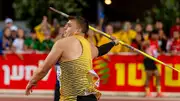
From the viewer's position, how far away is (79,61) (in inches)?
241

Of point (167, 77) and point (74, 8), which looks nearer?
point (167, 77)

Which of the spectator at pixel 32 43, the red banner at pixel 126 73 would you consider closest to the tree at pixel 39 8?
the spectator at pixel 32 43

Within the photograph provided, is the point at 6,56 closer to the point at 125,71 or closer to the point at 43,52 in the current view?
the point at 43,52

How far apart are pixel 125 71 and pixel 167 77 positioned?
1.16 metres

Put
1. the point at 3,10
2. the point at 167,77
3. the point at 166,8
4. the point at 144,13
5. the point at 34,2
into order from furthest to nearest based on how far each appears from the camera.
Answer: the point at 3,10 < the point at 144,13 < the point at 34,2 < the point at 166,8 < the point at 167,77

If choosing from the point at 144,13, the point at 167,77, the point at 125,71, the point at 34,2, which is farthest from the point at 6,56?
the point at 144,13

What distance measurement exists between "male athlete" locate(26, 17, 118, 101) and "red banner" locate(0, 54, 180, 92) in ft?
30.7

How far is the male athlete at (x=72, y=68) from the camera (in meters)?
6.04

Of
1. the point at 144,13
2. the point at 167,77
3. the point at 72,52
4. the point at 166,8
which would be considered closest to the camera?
the point at 72,52

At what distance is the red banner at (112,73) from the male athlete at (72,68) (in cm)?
936

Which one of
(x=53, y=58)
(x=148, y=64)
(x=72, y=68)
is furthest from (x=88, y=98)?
(x=148, y=64)

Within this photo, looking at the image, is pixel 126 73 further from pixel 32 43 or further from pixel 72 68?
pixel 72 68

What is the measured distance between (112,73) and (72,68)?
31.6 feet

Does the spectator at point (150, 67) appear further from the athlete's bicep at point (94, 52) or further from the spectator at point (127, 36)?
the athlete's bicep at point (94, 52)
